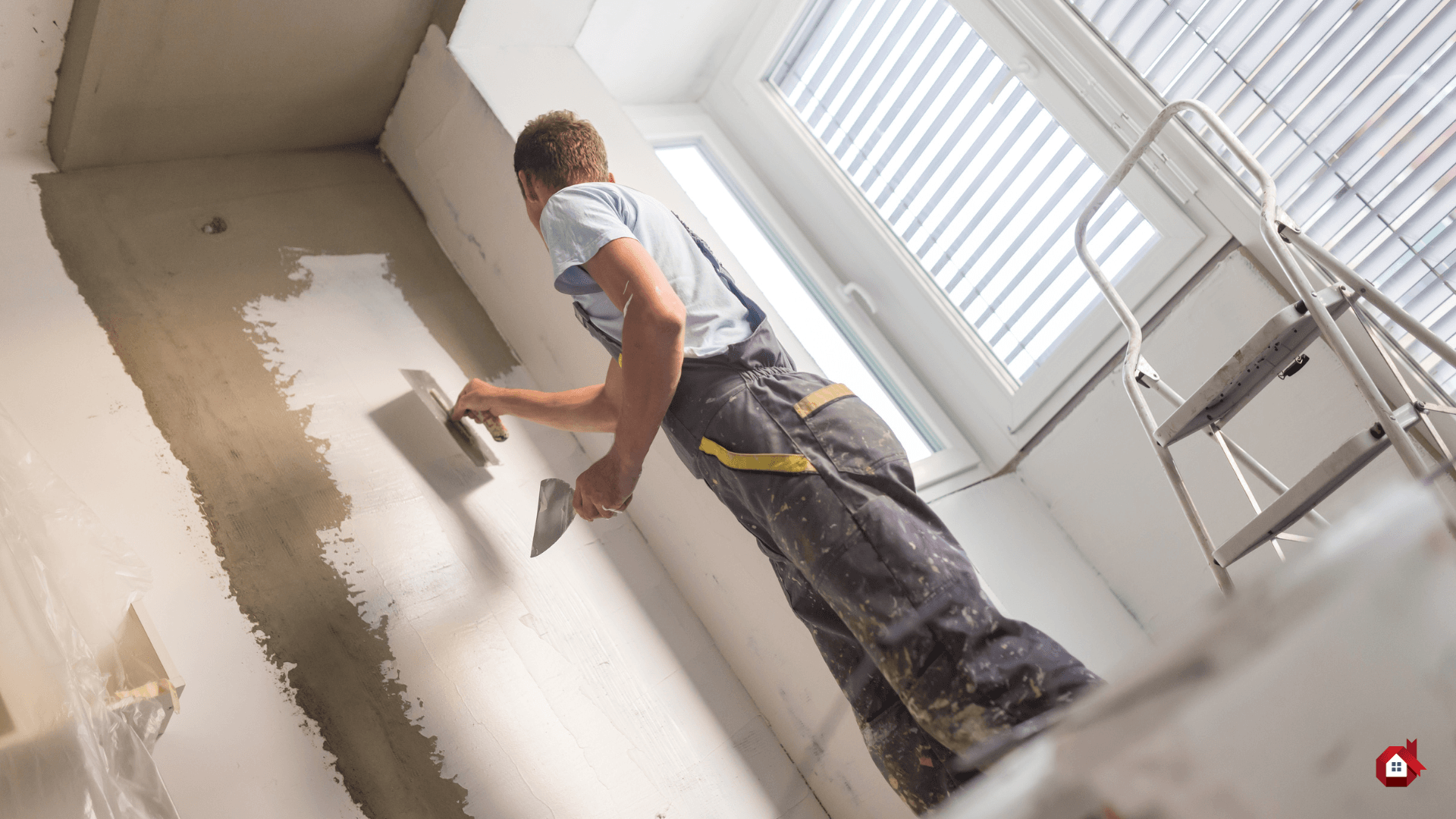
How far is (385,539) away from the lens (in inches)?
57.7

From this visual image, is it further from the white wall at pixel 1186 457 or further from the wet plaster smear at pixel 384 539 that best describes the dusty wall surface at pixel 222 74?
the white wall at pixel 1186 457

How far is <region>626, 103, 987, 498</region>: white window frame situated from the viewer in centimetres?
209

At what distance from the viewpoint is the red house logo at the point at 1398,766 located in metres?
0.33

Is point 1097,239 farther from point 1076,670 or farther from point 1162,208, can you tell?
point 1076,670

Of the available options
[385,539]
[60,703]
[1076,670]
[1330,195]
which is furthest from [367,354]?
[1330,195]

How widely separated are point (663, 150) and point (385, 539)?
1.43 meters

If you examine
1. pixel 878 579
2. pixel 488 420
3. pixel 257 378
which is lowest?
pixel 878 579

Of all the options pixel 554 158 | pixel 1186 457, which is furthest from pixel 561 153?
pixel 1186 457

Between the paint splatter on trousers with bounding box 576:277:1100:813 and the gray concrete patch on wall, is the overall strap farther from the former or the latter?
the gray concrete patch on wall

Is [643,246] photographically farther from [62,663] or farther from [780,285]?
[780,285]

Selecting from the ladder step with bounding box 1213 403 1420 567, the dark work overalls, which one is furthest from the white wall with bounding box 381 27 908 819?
the ladder step with bounding box 1213 403 1420 567

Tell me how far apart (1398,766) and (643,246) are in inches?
43.7

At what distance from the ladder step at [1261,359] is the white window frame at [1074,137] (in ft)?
2.37

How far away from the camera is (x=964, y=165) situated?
212 cm
